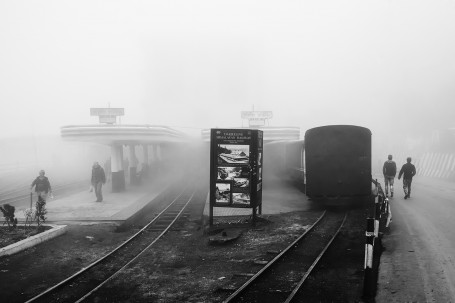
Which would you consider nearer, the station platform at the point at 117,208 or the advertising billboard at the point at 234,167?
the advertising billboard at the point at 234,167

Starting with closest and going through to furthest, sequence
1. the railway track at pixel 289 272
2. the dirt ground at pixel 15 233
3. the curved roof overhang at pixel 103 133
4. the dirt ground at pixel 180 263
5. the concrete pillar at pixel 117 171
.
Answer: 1. the railway track at pixel 289 272
2. the dirt ground at pixel 180 263
3. the dirt ground at pixel 15 233
4. the curved roof overhang at pixel 103 133
5. the concrete pillar at pixel 117 171

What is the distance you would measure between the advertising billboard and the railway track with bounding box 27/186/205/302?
2.15 metres

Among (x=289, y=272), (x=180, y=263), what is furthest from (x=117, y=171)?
(x=289, y=272)

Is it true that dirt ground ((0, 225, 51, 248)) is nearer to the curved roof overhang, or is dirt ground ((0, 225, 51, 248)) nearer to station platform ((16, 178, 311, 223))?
station platform ((16, 178, 311, 223))

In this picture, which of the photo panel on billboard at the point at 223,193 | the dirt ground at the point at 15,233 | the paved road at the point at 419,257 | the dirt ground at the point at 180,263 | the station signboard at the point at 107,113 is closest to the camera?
the paved road at the point at 419,257

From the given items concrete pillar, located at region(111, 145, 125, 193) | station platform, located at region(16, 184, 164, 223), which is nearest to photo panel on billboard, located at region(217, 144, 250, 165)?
station platform, located at region(16, 184, 164, 223)

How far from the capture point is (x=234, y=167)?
1133cm

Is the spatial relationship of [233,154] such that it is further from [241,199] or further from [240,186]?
[241,199]

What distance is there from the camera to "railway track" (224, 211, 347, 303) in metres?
5.79

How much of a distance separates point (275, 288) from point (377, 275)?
170 cm

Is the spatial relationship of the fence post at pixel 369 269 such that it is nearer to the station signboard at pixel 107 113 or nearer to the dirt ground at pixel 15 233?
the dirt ground at pixel 15 233

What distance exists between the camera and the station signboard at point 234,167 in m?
11.2

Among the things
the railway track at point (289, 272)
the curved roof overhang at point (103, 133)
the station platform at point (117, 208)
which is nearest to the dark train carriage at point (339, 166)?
the station platform at point (117, 208)

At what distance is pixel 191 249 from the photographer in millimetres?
9258
